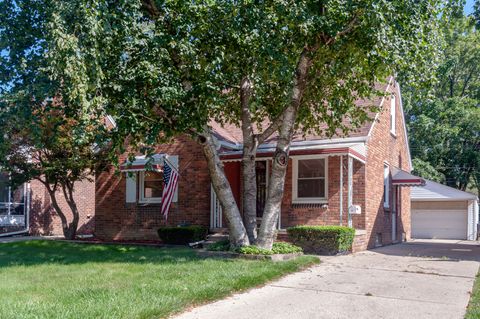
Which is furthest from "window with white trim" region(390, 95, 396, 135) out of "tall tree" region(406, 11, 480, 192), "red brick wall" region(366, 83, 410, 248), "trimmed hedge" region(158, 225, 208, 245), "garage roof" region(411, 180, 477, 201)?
"tall tree" region(406, 11, 480, 192)

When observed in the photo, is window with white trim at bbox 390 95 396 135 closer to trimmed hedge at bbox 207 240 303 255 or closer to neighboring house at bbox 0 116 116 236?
trimmed hedge at bbox 207 240 303 255

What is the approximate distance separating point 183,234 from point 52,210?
9.17 meters

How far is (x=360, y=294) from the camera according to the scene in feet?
26.2

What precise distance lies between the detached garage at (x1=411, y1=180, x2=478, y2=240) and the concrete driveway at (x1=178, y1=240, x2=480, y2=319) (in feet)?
53.4

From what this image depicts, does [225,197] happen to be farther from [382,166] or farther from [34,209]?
[34,209]

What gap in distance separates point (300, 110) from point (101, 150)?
744cm

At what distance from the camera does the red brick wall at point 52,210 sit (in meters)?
21.4

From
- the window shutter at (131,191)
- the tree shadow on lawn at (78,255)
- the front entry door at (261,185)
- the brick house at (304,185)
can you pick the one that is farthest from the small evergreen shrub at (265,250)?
the window shutter at (131,191)

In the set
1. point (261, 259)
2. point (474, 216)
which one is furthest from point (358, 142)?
point (474, 216)

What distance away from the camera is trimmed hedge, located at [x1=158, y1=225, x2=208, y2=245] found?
1553 centimetres

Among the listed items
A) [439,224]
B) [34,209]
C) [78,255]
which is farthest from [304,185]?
[439,224]

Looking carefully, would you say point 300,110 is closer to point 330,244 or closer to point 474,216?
point 330,244

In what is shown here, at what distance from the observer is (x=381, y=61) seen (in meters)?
10.8

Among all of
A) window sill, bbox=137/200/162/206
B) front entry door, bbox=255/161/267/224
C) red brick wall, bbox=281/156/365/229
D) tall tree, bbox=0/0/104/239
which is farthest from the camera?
window sill, bbox=137/200/162/206
